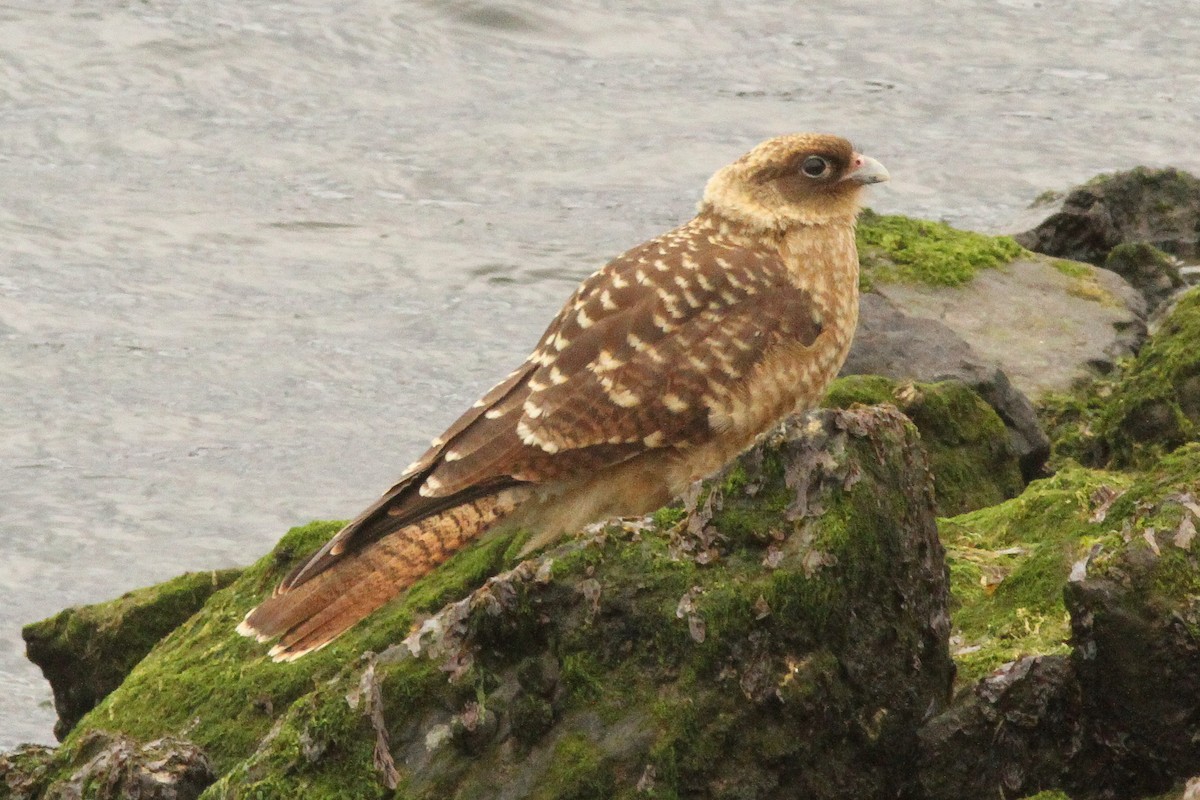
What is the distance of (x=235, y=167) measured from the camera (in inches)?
731

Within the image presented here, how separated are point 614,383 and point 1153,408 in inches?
135

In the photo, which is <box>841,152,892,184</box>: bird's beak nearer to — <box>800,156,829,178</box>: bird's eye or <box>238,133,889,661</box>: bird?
<box>800,156,829,178</box>: bird's eye

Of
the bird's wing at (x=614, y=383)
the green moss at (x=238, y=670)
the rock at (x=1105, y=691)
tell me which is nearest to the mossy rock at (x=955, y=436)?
the bird's wing at (x=614, y=383)

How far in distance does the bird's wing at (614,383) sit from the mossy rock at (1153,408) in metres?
2.58

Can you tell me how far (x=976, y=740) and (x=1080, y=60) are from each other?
16.4 meters

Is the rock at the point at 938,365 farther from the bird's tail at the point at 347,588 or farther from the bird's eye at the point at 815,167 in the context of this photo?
the bird's tail at the point at 347,588

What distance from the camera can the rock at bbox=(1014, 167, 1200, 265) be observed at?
45.6 feet

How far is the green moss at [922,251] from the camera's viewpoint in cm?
1201

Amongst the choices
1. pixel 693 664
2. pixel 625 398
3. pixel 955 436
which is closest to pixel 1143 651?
pixel 693 664

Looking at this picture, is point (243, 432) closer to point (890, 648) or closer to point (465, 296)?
point (465, 296)

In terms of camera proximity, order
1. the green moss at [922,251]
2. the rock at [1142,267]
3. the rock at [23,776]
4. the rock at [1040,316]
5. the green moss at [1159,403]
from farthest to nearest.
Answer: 1. the rock at [1142,267]
2. the green moss at [922,251]
3. the rock at [1040,316]
4. the green moss at [1159,403]
5. the rock at [23,776]

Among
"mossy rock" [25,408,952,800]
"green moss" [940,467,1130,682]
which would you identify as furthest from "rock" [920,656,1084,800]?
"green moss" [940,467,1130,682]

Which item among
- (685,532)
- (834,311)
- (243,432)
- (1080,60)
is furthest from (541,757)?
(1080,60)

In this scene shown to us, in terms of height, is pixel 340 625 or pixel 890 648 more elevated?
pixel 890 648
